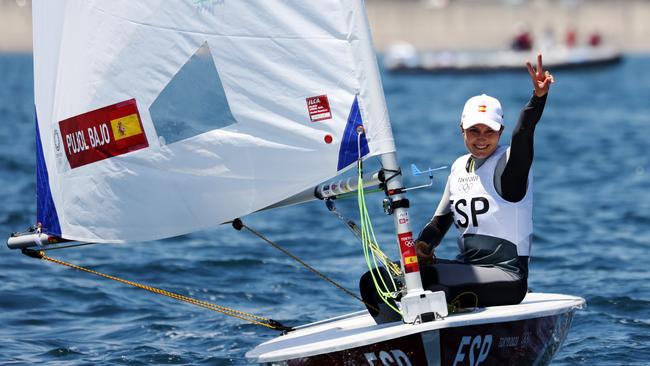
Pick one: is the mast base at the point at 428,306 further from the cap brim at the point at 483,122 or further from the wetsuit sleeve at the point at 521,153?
the cap brim at the point at 483,122

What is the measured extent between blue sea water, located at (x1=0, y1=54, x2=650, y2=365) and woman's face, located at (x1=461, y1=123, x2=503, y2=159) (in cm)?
160

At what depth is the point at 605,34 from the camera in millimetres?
68375

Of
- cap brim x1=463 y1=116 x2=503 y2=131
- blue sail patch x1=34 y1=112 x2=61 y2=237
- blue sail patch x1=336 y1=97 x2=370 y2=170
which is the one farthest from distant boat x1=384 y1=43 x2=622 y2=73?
blue sail patch x1=336 y1=97 x2=370 y2=170

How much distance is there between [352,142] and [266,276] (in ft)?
13.3

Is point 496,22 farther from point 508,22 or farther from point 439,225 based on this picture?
point 439,225

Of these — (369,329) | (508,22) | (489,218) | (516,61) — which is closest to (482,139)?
(489,218)

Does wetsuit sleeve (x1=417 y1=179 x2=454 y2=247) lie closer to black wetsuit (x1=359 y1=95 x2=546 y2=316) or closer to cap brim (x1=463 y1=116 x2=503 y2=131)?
black wetsuit (x1=359 y1=95 x2=546 y2=316)

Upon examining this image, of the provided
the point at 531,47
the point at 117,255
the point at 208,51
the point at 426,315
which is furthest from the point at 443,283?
the point at 531,47

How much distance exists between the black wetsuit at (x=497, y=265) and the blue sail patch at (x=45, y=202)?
174 centimetres

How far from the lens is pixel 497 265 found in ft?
18.6

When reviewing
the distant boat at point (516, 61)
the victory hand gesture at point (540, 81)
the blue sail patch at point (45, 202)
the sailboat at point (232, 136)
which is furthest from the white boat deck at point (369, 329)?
the distant boat at point (516, 61)

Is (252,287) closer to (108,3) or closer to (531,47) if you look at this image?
(108,3)

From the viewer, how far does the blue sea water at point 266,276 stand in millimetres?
7086

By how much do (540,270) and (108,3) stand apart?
498cm
